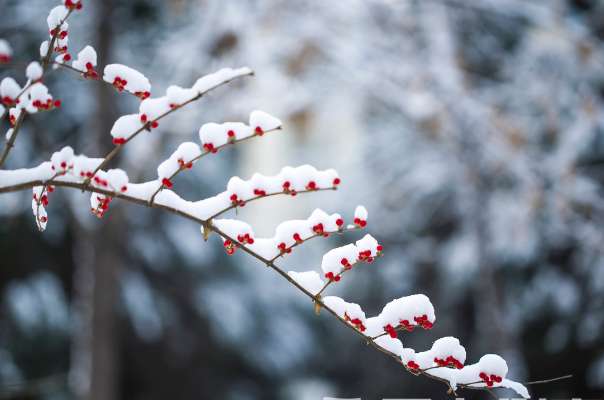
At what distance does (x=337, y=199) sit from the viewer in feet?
25.5

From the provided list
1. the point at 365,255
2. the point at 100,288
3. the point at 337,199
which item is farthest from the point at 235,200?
the point at 337,199

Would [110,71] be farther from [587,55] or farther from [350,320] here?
[587,55]

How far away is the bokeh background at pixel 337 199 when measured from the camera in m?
3.95

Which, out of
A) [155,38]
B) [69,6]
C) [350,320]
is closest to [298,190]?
[350,320]

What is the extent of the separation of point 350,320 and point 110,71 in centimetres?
73

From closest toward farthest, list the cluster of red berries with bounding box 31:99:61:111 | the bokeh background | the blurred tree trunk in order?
the cluster of red berries with bounding box 31:99:61:111 < the blurred tree trunk < the bokeh background

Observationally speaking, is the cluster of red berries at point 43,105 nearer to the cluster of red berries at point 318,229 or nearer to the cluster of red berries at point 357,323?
Answer: the cluster of red berries at point 318,229

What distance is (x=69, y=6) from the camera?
863mm

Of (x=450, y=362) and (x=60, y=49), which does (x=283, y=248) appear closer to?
(x=450, y=362)

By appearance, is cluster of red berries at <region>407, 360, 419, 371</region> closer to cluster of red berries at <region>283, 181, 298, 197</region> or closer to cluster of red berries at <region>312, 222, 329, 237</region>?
cluster of red berries at <region>312, 222, 329, 237</region>

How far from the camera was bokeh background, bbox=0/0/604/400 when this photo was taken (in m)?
3.95

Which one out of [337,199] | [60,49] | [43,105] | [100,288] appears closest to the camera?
[43,105]

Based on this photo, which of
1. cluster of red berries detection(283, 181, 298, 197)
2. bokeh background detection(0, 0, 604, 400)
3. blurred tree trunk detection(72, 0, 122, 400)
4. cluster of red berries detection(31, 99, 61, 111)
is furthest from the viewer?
bokeh background detection(0, 0, 604, 400)

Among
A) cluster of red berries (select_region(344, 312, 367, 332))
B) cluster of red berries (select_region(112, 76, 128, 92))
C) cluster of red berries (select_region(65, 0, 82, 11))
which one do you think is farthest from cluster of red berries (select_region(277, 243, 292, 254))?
cluster of red berries (select_region(65, 0, 82, 11))
